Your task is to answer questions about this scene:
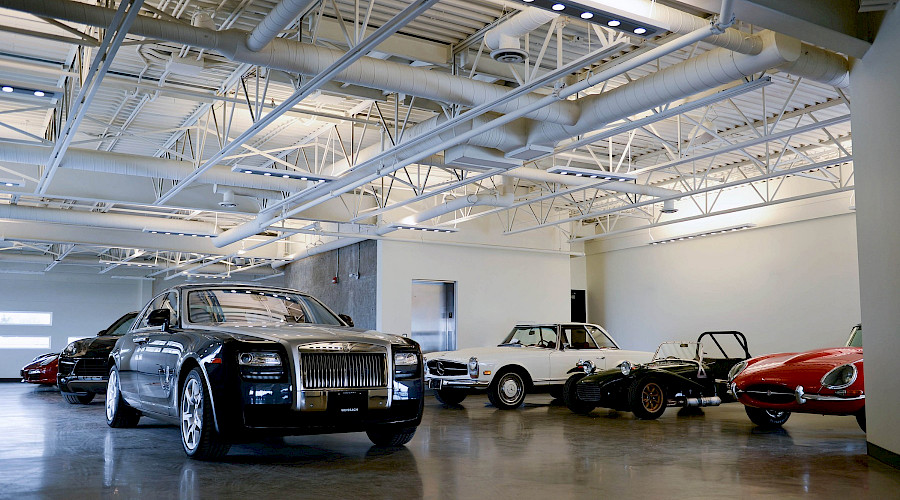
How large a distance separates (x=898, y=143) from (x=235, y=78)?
882 cm

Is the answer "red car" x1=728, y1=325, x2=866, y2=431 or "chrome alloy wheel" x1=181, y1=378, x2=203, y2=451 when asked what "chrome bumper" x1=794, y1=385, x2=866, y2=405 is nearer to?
"red car" x1=728, y1=325, x2=866, y2=431

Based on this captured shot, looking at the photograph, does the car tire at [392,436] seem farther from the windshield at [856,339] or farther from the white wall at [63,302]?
the white wall at [63,302]

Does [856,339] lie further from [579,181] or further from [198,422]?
[198,422]

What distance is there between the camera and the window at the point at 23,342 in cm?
3120

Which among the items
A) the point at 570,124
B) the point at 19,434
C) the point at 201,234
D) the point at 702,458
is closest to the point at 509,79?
the point at 570,124

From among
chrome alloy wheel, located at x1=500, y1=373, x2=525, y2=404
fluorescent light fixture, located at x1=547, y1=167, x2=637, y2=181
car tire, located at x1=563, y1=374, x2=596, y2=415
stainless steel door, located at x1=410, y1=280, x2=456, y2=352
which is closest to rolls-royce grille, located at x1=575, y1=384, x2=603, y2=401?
car tire, located at x1=563, y1=374, x2=596, y2=415

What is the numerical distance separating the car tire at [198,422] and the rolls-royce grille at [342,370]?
0.86 m

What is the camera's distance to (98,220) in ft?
65.3

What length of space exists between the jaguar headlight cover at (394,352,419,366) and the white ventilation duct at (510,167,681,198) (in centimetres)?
876

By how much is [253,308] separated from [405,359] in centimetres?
185

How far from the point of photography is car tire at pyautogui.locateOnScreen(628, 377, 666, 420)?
11.4 m

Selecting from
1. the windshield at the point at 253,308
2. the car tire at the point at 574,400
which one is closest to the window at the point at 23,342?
the car tire at the point at 574,400

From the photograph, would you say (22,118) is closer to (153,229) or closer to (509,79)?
(153,229)

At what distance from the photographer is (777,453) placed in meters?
7.93
